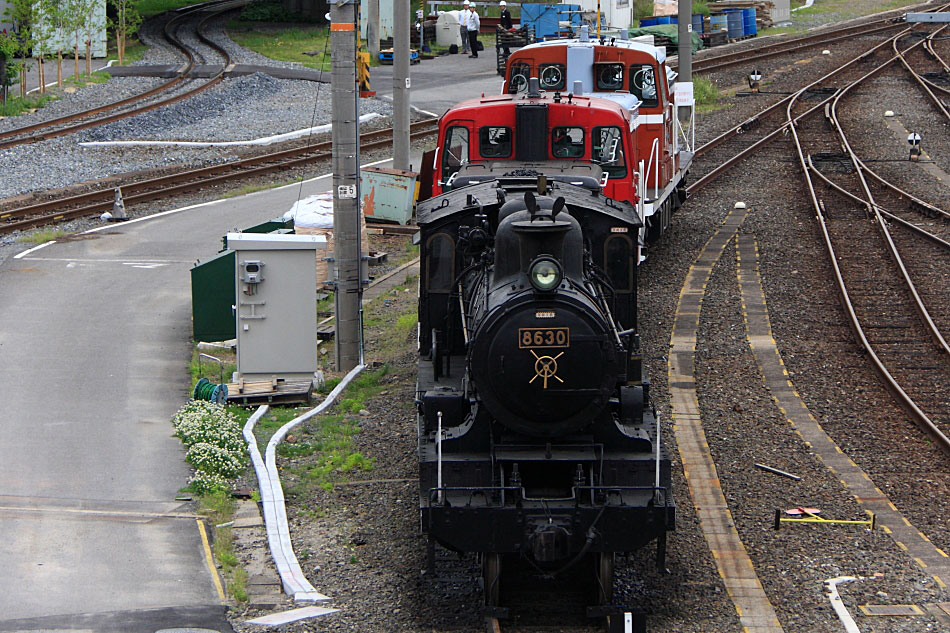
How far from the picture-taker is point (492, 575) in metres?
9.09

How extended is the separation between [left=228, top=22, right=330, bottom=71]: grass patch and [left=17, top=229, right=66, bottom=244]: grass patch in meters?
24.5

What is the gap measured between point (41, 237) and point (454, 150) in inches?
437

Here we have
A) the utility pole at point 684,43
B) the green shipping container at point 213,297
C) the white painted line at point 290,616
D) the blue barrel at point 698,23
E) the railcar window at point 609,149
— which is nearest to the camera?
the white painted line at point 290,616

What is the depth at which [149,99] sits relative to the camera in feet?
126

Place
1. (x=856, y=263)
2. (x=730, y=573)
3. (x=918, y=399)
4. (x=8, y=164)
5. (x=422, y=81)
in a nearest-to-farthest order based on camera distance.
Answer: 1. (x=730, y=573)
2. (x=918, y=399)
3. (x=856, y=263)
4. (x=8, y=164)
5. (x=422, y=81)

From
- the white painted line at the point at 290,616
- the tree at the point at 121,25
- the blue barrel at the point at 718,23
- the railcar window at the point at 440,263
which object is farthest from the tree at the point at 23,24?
the white painted line at the point at 290,616

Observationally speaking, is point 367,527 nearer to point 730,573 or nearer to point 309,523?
point 309,523

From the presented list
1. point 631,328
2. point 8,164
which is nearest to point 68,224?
point 8,164

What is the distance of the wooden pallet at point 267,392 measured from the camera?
47.4 feet

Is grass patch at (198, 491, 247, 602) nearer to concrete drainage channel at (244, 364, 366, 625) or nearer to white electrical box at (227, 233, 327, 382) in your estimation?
concrete drainage channel at (244, 364, 366, 625)

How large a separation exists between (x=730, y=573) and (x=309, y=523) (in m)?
3.88

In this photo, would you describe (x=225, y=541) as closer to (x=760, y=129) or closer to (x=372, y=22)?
(x=372, y=22)

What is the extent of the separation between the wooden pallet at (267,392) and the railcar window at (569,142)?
4.31m

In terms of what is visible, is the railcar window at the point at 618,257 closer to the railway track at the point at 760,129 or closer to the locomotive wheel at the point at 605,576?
the locomotive wheel at the point at 605,576
